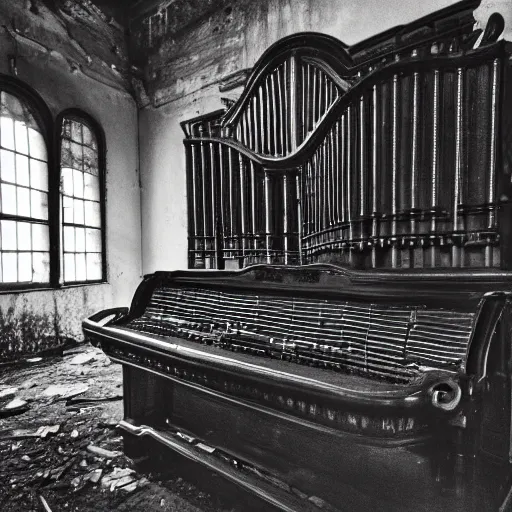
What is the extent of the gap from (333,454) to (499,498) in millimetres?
619

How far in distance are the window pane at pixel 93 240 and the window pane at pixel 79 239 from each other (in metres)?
0.06

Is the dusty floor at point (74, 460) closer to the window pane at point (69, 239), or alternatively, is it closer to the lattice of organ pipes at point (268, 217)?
the lattice of organ pipes at point (268, 217)

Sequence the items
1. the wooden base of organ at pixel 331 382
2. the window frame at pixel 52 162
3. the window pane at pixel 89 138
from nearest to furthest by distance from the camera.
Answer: the wooden base of organ at pixel 331 382
the window frame at pixel 52 162
the window pane at pixel 89 138

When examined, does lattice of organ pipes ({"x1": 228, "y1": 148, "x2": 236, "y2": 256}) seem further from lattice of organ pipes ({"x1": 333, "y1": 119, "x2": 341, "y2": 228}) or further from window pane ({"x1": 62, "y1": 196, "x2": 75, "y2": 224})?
window pane ({"x1": 62, "y1": 196, "x2": 75, "y2": 224})

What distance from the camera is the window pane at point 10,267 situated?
4520 millimetres

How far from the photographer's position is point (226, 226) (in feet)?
9.55

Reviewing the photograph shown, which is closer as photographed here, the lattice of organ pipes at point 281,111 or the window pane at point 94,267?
the lattice of organ pipes at point 281,111

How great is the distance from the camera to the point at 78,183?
5.25 m

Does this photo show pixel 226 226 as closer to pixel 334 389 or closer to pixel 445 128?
pixel 445 128

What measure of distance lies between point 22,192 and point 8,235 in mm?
566

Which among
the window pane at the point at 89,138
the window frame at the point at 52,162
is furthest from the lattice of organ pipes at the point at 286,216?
the window pane at the point at 89,138

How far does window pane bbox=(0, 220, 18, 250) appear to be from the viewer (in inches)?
177

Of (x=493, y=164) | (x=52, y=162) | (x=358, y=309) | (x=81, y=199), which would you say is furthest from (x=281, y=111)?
(x=81, y=199)

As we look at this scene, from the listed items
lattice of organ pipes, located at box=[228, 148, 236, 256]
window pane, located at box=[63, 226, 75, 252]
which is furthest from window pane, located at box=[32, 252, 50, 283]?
lattice of organ pipes, located at box=[228, 148, 236, 256]
